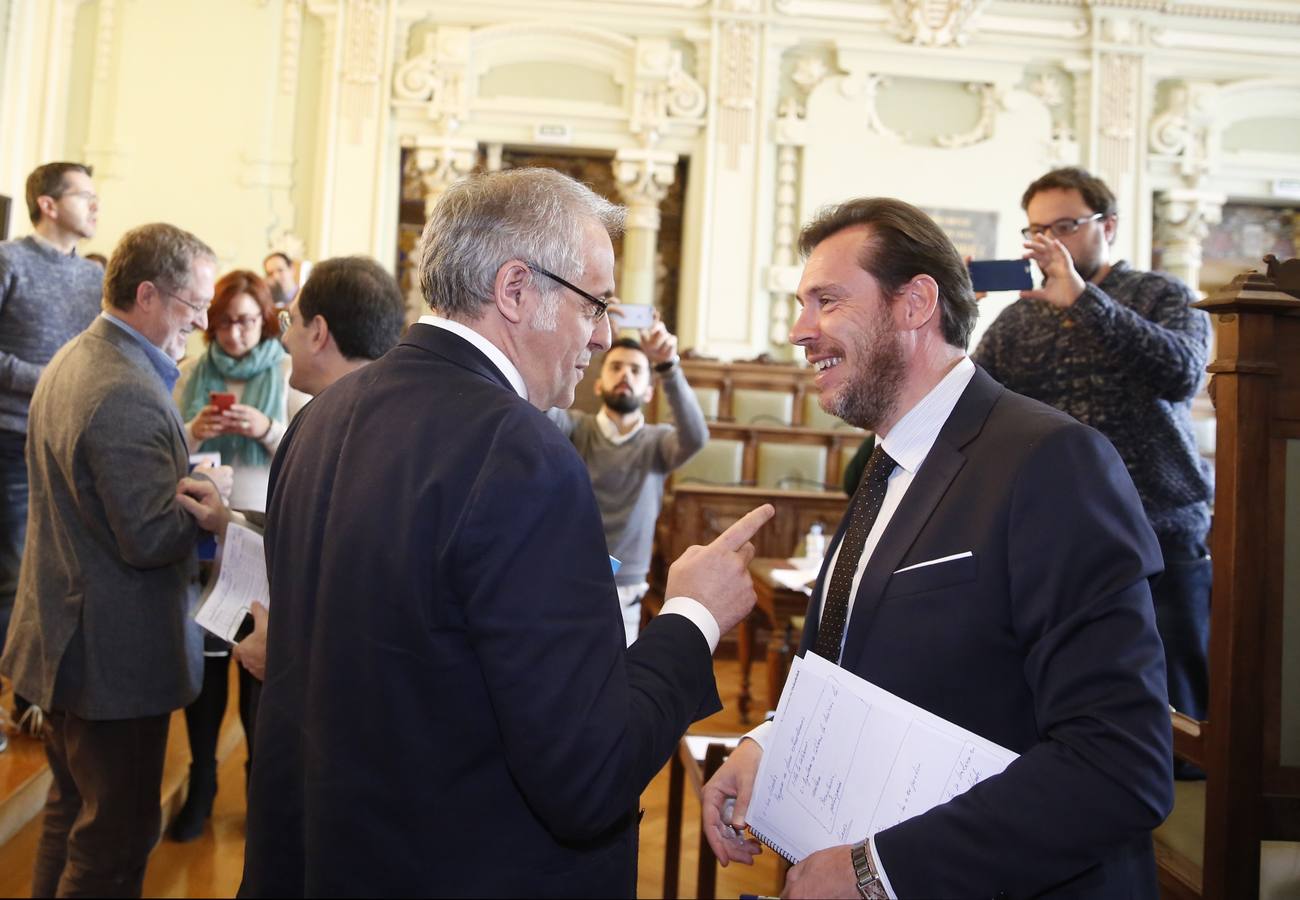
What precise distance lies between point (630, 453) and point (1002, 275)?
6.06 feet

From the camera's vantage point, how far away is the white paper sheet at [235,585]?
1.73 meters

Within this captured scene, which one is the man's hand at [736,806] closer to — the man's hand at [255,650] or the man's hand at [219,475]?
the man's hand at [255,650]

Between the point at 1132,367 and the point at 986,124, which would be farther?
the point at 986,124

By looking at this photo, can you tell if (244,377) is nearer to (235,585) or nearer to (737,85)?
(235,585)

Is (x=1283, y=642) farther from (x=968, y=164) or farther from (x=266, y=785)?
(x=968, y=164)

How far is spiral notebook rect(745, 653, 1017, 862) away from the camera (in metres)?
1.02

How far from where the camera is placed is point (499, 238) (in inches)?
45.3

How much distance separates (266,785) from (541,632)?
416 millimetres

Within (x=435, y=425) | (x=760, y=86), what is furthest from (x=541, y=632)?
(x=760, y=86)

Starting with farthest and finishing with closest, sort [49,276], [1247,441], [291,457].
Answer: [49,276] → [1247,441] → [291,457]

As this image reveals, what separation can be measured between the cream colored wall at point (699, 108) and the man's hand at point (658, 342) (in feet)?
15.4

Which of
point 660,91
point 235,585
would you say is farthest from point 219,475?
point 660,91

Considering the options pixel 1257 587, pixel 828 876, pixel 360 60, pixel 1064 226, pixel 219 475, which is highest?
pixel 360 60

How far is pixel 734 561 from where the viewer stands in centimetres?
120
